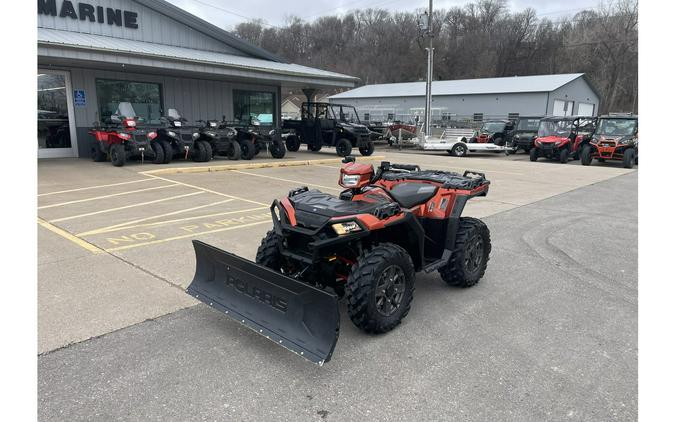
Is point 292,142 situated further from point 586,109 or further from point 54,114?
point 586,109

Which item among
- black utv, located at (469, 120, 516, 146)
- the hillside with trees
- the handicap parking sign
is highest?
the hillside with trees

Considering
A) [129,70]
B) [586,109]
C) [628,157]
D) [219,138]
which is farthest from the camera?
[586,109]

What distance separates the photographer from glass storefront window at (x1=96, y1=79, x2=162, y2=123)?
49.6 ft

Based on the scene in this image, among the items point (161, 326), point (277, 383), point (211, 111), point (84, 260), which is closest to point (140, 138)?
point (211, 111)

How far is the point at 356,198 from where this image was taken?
3.65m

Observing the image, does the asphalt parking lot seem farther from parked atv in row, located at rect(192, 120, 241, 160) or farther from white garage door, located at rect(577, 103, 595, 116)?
white garage door, located at rect(577, 103, 595, 116)

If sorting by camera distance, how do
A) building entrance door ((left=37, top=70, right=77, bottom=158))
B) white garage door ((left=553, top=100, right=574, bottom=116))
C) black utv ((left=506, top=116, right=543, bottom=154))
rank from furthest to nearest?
white garage door ((left=553, top=100, right=574, bottom=116))
black utv ((left=506, top=116, right=543, bottom=154))
building entrance door ((left=37, top=70, right=77, bottom=158))

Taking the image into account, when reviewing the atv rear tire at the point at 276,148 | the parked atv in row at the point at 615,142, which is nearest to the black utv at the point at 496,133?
the parked atv in row at the point at 615,142

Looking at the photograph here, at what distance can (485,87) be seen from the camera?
43.3 metres

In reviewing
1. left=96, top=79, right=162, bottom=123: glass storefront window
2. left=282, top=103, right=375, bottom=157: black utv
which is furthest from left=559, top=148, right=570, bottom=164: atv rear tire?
left=96, top=79, right=162, bottom=123: glass storefront window

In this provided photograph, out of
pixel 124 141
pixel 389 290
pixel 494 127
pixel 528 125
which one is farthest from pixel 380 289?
pixel 494 127

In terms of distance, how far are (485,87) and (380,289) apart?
44.2m

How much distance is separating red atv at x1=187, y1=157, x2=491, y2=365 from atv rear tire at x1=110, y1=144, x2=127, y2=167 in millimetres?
10271

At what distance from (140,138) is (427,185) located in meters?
11.1
